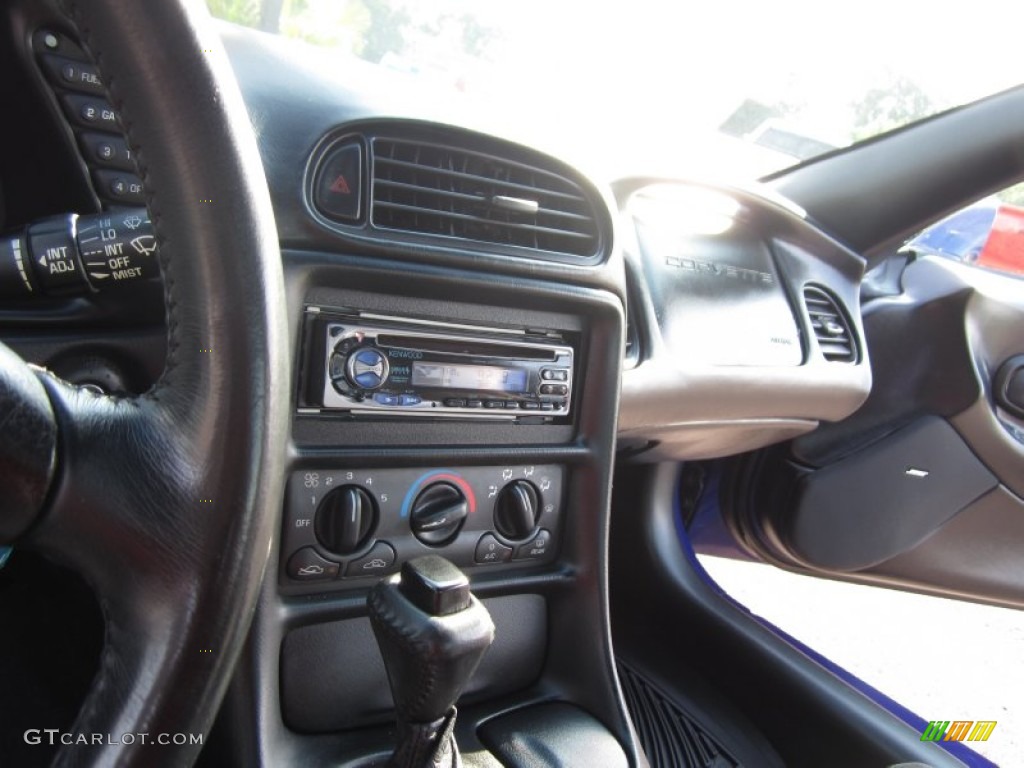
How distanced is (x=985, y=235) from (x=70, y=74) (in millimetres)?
2152

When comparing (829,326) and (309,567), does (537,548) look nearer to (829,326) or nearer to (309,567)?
(309,567)

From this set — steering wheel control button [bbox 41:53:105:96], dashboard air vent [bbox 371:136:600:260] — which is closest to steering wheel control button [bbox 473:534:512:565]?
dashboard air vent [bbox 371:136:600:260]

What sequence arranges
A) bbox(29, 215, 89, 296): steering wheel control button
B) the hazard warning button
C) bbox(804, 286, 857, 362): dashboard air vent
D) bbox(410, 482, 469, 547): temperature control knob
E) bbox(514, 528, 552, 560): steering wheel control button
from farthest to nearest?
bbox(804, 286, 857, 362): dashboard air vent < bbox(514, 528, 552, 560): steering wheel control button < bbox(410, 482, 469, 547): temperature control knob < the hazard warning button < bbox(29, 215, 89, 296): steering wheel control button

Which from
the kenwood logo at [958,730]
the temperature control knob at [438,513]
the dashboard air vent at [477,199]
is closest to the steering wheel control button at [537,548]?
the temperature control knob at [438,513]

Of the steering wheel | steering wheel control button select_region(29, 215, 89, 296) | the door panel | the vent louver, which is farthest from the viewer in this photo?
the door panel

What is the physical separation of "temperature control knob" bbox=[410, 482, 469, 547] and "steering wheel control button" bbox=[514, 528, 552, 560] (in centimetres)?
12

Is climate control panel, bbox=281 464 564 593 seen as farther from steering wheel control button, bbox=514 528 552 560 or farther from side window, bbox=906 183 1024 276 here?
side window, bbox=906 183 1024 276

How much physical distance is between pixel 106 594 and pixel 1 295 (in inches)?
16.6

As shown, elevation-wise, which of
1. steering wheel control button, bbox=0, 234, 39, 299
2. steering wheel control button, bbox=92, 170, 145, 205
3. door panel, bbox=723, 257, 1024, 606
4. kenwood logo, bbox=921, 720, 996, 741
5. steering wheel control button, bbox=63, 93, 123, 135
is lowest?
kenwood logo, bbox=921, 720, 996, 741

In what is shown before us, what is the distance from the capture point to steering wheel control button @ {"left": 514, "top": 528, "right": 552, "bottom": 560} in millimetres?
1045

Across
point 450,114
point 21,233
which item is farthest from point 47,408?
point 450,114

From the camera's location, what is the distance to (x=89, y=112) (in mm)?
772

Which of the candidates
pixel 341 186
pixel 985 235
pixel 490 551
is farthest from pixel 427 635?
pixel 985 235

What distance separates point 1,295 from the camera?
742 mm
